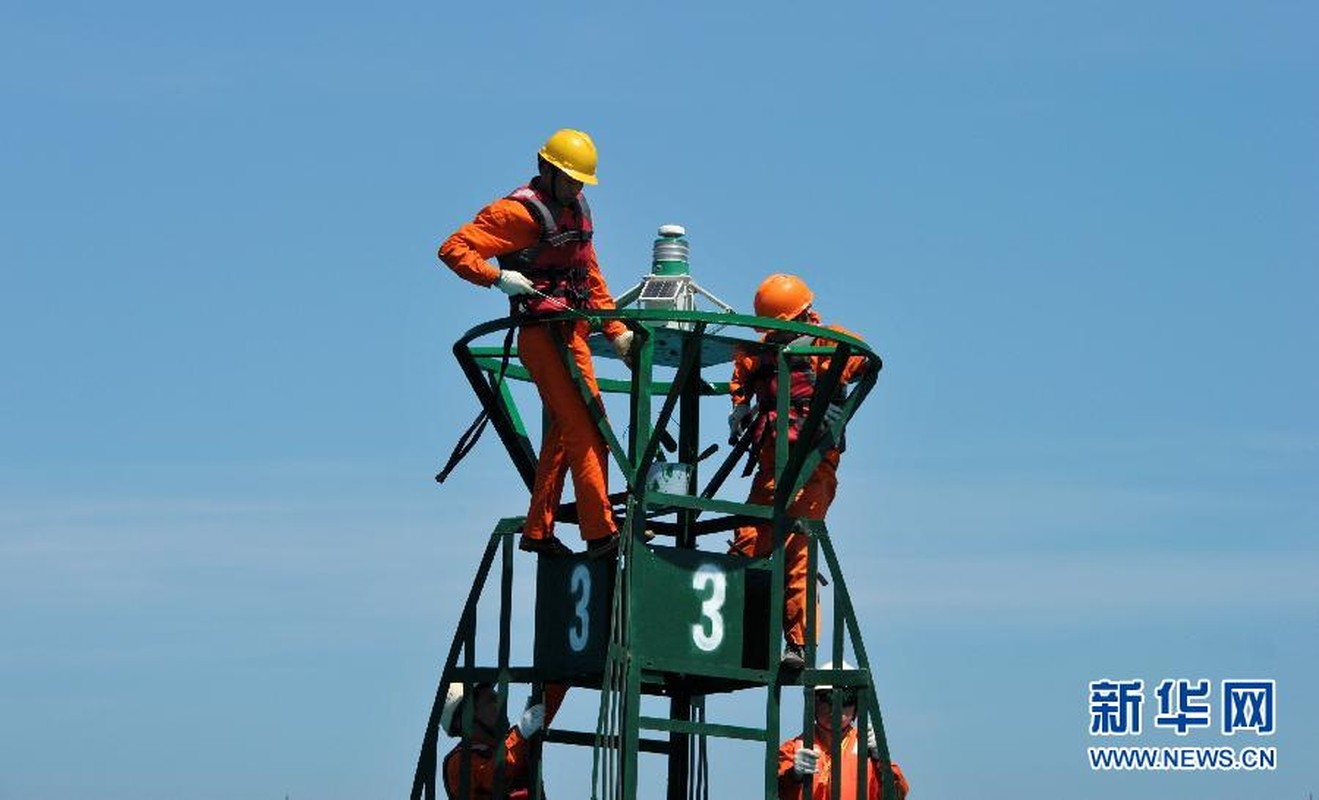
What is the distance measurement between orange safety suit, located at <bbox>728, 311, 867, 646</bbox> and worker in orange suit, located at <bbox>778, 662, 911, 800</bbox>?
2.52 feet

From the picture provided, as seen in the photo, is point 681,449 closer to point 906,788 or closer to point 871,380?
point 871,380

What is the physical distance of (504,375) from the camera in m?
32.4

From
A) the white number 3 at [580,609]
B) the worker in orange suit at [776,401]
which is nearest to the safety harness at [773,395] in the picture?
the worker in orange suit at [776,401]

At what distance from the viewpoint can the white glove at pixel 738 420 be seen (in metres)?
32.8

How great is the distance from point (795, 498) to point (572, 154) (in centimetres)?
415

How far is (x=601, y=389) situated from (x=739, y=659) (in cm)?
399

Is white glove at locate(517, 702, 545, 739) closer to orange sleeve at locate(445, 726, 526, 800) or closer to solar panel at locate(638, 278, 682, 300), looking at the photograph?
orange sleeve at locate(445, 726, 526, 800)

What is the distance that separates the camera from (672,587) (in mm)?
30953

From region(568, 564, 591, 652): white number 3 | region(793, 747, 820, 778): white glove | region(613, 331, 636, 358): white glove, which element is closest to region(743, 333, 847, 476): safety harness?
region(613, 331, 636, 358): white glove

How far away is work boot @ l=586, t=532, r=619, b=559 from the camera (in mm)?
31250

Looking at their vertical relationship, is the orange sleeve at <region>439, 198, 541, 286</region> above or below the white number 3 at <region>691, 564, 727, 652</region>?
above

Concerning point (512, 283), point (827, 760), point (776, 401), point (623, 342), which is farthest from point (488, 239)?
point (827, 760)

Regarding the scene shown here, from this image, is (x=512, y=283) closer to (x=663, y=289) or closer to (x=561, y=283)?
(x=561, y=283)

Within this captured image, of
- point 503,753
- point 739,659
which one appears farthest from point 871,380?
point 503,753
